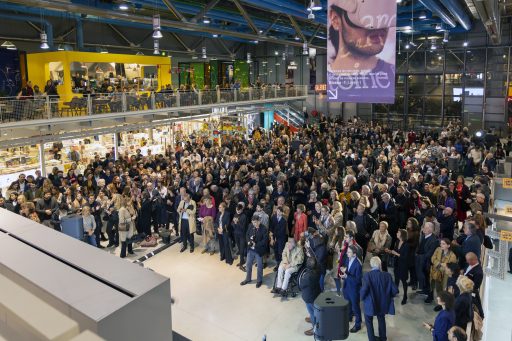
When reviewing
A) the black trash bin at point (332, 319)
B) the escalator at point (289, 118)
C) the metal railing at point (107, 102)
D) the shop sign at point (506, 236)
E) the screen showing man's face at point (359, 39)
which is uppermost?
the screen showing man's face at point (359, 39)

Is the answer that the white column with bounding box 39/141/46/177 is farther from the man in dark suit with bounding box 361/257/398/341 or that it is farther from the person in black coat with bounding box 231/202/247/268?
the man in dark suit with bounding box 361/257/398/341

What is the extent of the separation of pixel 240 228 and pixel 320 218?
1.73m

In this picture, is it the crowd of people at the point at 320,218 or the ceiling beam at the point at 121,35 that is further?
the ceiling beam at the point at 121,35

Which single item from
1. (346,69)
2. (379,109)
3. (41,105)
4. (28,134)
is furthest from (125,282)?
(379,109)

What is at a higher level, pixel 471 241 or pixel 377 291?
pixel 471 241

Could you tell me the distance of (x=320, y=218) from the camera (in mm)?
9031

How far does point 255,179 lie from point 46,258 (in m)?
9.97

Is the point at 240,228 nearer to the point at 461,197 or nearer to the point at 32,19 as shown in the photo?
the point at 461,197

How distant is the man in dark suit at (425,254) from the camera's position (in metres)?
7.41

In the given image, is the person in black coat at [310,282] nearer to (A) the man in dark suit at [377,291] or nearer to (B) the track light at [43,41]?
(A) the man in dark suit at [377,291]

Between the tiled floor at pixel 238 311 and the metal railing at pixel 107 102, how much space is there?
7.61m

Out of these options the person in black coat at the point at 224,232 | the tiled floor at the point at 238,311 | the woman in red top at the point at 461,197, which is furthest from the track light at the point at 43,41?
the woman in red top at the point at 461,197

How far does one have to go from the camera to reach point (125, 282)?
1793 millimetres

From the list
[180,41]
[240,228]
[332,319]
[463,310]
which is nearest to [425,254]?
[463,310]
